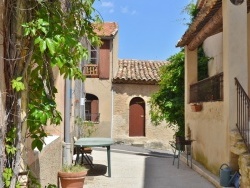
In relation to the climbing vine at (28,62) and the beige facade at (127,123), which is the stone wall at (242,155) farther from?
the beige facade at (127,123)

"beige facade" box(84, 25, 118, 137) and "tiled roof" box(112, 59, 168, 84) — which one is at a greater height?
"tiled roof" box(112, 59, 168, 84)

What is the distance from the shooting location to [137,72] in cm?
2070

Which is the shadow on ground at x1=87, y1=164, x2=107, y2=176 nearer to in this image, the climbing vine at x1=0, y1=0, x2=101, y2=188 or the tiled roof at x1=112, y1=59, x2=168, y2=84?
the climbing vine at x1=0, y1=0, x2=101, y2=188

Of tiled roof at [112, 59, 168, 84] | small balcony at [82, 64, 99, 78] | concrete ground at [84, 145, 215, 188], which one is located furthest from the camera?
small balcony at [82, 64, 99, 78]

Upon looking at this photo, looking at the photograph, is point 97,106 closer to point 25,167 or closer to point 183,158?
point 183,158

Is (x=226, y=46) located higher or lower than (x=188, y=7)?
lower

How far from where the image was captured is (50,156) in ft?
18.8

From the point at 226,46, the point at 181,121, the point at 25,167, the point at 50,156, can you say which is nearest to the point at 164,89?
the point at 181,121

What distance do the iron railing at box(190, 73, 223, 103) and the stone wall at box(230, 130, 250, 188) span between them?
1.40 meters

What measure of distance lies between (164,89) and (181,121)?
1.40m

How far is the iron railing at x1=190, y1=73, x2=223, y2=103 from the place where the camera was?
339 inches

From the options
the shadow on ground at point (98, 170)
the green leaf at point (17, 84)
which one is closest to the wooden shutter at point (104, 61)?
the shadow on ground at point (98, 170)

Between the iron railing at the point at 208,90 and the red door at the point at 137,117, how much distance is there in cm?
855

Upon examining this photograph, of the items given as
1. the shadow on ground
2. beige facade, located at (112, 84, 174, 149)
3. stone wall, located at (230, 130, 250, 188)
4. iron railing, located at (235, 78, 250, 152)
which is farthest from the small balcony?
stone wall, located at (230, 130, 250, 188)
